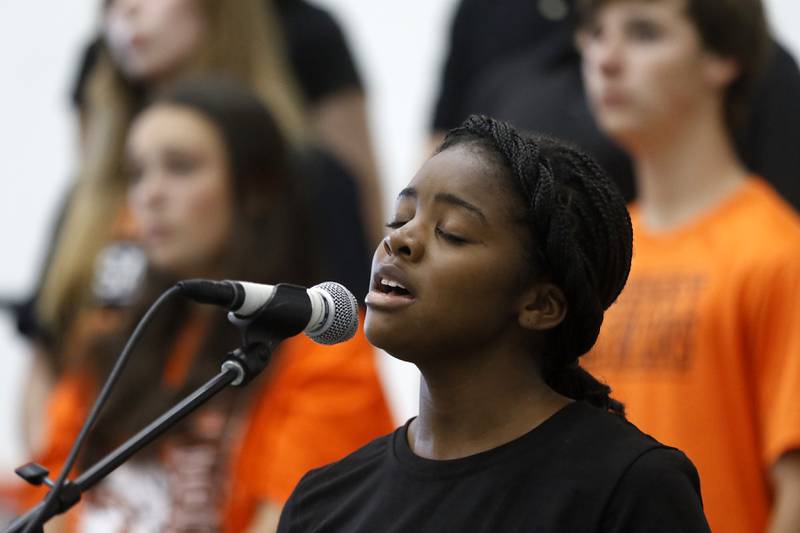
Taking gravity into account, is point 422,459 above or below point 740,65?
below

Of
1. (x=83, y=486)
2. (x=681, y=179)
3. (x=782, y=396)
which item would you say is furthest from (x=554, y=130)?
(x=83, y=486)

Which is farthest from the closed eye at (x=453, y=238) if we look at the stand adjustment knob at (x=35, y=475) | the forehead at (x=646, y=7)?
the forehead at (x=646, y=7)

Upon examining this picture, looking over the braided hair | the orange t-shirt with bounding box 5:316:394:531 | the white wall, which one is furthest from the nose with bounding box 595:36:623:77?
the white wall

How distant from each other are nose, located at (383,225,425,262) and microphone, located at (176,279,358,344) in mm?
88

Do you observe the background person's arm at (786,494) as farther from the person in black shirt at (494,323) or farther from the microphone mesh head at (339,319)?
the microphone mesh head at (339,319)

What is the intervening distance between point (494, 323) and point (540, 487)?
0.66 feet

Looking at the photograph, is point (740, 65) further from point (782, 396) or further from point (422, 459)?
point (422, 459)

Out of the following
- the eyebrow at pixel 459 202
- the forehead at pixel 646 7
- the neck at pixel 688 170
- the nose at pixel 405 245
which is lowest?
the neck at pixel 688 170

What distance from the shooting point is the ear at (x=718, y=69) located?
3014mm

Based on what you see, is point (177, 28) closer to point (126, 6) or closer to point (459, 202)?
point (126, 6)

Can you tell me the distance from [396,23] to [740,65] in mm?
1771

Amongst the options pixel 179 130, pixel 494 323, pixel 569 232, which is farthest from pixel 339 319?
pixel 179 130

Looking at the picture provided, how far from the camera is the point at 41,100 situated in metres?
5.09

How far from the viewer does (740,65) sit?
303cm
